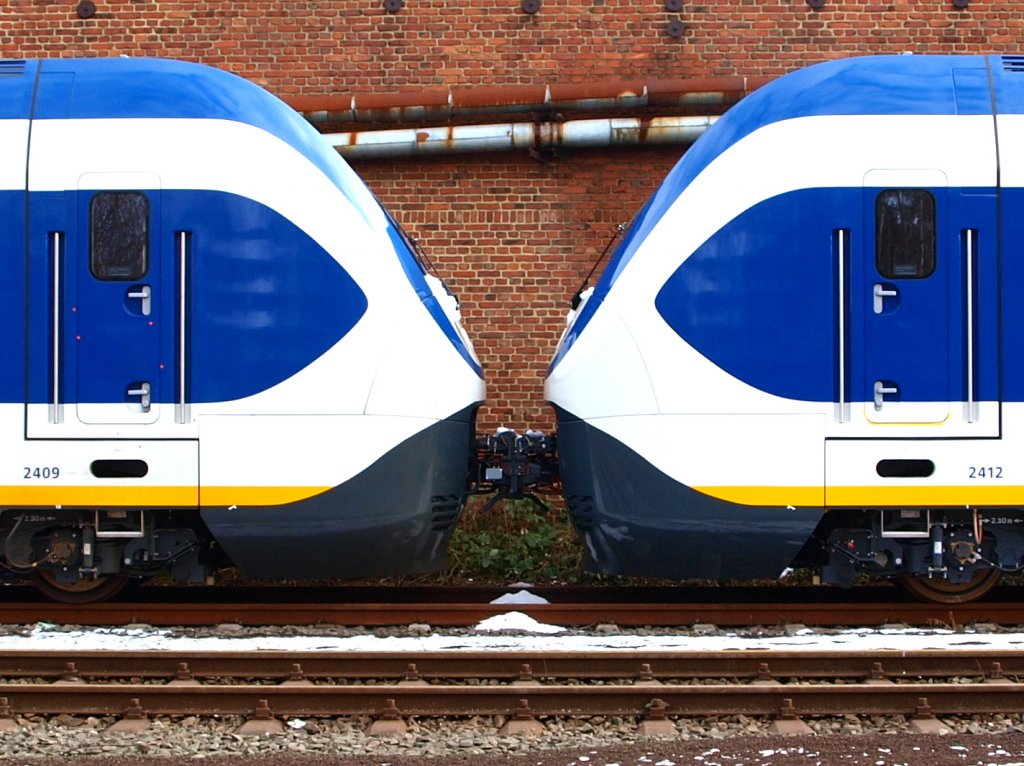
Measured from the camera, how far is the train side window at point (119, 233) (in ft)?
23.2

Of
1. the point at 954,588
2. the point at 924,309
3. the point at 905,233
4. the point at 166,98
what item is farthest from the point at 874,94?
the point at 166,98

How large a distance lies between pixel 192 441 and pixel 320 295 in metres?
1.12

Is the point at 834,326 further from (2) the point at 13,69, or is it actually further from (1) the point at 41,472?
(2) the point at 13,69

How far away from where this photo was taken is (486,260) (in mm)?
11227

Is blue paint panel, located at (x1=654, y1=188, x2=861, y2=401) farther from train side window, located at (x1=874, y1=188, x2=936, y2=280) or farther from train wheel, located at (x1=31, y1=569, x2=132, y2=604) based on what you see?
train wheel, located at (x1=31, y1=569, x2=132, y2=604)

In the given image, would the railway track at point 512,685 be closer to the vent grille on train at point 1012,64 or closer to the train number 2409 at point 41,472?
the train number 2409 at point 41,472

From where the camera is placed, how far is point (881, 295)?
699cm

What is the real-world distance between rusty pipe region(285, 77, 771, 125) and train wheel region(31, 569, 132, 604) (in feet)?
16.4

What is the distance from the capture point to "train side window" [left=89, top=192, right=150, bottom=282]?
7.08 metres

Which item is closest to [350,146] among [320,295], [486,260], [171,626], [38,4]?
[486,260]

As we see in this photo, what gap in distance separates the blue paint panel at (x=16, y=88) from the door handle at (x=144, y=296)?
4.02 feet

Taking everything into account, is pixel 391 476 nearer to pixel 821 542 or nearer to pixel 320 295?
pixel 320 295

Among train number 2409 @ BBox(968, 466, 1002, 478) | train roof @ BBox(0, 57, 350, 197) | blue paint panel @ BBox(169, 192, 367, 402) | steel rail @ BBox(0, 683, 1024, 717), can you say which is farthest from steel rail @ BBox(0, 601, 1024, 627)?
train roof @ BBox(0, 57, 350, 197)

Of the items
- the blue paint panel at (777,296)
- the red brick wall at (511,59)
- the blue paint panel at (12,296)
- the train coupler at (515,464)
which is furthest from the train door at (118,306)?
the red brick wall at (511,59)
